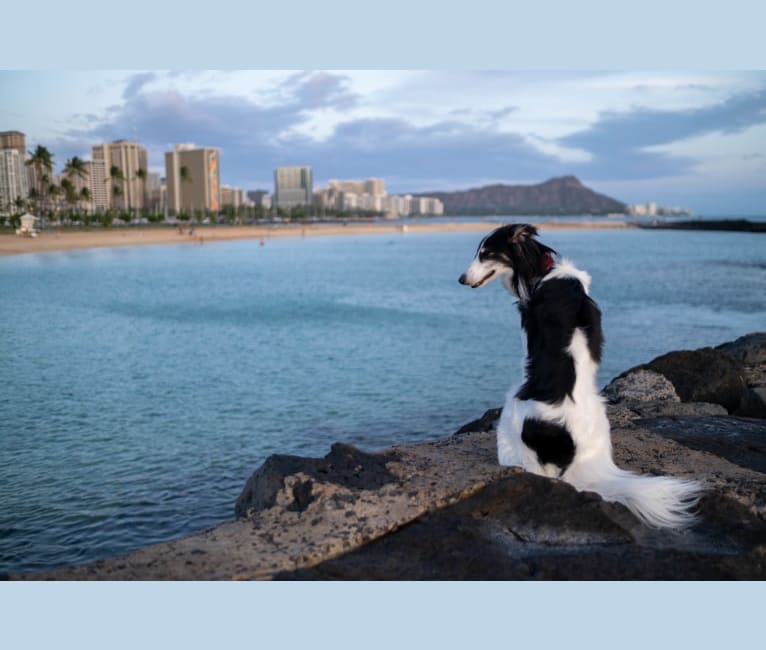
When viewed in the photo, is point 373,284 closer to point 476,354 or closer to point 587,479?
point 476,354

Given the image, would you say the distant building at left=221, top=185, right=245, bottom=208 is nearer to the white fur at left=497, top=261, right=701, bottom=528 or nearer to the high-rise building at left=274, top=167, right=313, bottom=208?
the high-rise building at left=274, top=167, right=313, bottom=208

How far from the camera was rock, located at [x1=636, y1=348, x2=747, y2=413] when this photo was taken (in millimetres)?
6703

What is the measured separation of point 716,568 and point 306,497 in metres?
1.94

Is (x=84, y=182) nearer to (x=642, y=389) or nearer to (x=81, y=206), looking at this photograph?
(x=81, y=206)

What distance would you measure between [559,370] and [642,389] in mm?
3830

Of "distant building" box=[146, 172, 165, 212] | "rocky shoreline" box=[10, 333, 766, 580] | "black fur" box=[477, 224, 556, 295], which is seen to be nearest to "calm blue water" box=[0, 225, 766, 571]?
"rocky shoreline" box=[10, 333, 766, 580]

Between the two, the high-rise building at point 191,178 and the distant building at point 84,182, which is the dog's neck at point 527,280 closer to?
the distant building at point 84,182

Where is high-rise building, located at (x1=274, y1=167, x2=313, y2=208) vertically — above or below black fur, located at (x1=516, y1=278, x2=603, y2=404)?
above

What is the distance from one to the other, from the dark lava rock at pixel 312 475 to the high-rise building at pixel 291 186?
102m

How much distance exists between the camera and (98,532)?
202 inches

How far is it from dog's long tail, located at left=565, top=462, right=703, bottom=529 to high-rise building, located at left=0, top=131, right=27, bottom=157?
8540 millimetres

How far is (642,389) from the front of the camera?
22.5 feet

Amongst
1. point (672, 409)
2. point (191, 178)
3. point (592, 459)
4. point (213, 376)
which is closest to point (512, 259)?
point (592, 459)

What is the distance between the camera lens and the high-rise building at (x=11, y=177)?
9754 mm
